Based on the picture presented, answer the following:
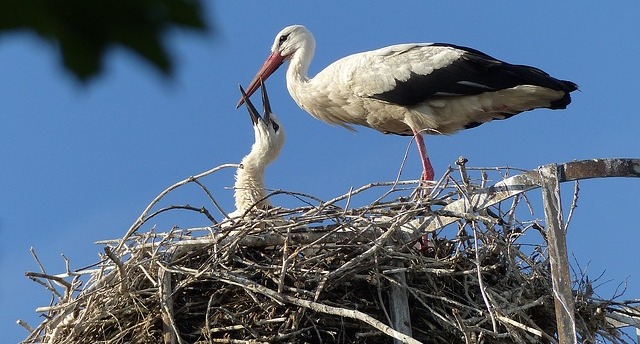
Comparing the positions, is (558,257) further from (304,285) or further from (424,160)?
(424,160)

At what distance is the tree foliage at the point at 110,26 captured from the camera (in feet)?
1.71

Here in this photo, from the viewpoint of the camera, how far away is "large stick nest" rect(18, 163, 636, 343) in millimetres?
4449

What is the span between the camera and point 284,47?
8164mm

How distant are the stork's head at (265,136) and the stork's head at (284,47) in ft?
3.15

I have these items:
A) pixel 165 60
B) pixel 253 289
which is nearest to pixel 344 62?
pixel 253 289

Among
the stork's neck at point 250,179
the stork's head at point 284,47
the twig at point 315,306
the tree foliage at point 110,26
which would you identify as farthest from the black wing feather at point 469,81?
the tree foliage at point 110,26

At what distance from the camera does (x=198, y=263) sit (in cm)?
474

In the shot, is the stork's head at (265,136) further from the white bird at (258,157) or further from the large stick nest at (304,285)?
the large stick nest at (304,285)

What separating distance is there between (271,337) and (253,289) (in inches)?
10.2

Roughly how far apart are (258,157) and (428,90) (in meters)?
1.44

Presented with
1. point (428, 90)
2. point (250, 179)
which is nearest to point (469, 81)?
point (428, 90)

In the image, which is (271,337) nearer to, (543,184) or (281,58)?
(543,184)

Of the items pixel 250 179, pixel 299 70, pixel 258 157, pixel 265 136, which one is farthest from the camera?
pixel 299 70

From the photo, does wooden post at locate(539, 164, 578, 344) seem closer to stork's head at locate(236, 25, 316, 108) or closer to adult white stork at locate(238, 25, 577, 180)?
adult white stork at locate(238, 25, 577, 180)
